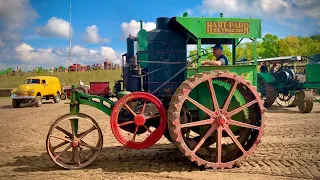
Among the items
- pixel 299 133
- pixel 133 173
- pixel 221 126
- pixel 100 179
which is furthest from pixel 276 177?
pixel 299 133

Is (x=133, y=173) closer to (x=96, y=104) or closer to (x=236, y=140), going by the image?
(x=96, y=104)

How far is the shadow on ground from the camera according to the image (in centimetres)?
534

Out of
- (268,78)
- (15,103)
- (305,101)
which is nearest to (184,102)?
(305,101)

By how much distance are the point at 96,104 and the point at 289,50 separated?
2120 inches

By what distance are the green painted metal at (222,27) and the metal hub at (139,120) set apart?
5.55ft

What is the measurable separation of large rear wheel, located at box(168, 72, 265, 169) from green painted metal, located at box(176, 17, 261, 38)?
781mm

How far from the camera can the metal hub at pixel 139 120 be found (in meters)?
5.20

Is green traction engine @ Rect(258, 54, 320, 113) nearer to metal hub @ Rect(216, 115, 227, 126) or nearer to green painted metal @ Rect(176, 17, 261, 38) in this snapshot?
green painted metal @ Rect(176, 17, 261, 38)

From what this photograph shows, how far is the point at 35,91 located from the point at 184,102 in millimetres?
16868

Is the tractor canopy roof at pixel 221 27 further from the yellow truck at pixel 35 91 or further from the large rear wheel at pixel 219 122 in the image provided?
the yellow truck at pixel 35 91

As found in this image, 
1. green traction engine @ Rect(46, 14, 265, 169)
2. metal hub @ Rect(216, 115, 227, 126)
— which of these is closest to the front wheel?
green traction engine @ Rect(46, 14, 265, 169)

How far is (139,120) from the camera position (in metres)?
5.20

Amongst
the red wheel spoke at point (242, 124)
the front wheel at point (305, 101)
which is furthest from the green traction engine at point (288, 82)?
the red wheel spoke at point (242, 124)

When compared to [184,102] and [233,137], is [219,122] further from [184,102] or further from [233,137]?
[184,102]
